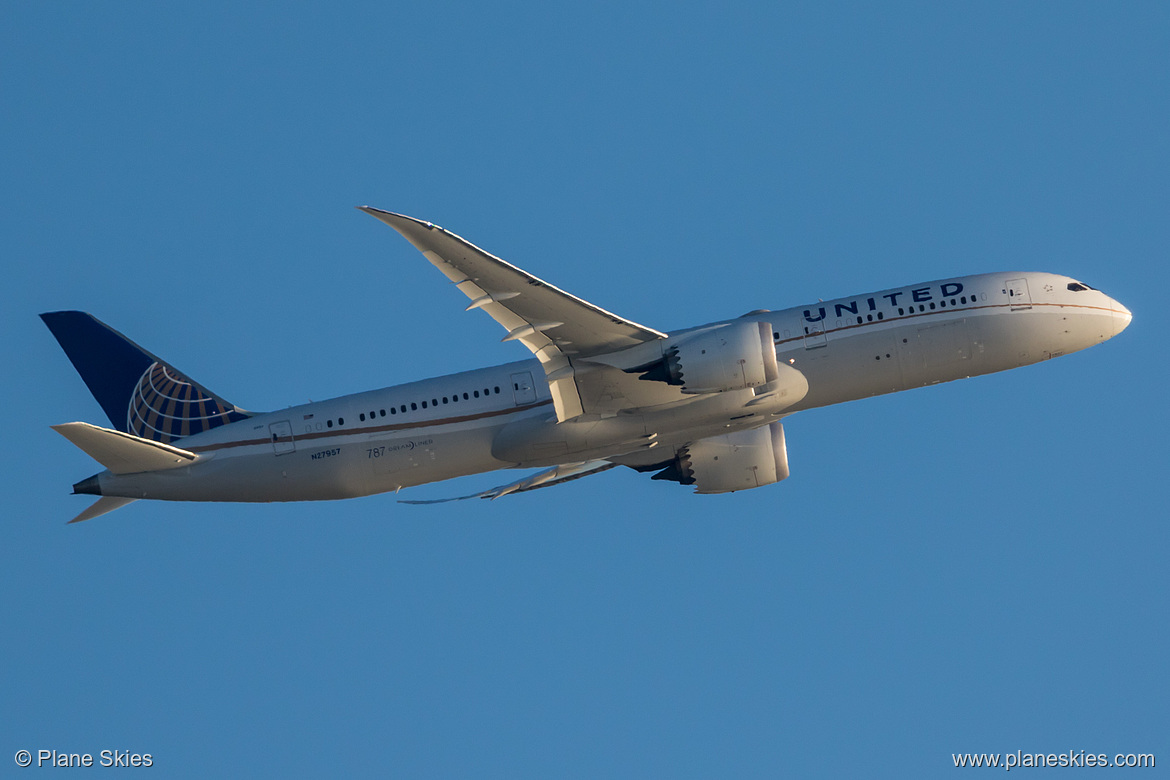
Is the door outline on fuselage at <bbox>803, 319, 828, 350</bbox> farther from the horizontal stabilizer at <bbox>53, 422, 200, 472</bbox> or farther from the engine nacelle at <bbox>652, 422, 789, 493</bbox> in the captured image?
the horizontal stabilizer at <bbox>53, 422, 200, 472</bbox>

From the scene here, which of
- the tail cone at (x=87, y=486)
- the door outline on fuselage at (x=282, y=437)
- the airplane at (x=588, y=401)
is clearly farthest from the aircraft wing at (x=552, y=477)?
the tail cone at (x=87, y=486)

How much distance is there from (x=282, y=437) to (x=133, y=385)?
7.39m

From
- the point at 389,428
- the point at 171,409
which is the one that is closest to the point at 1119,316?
the point at 389,428

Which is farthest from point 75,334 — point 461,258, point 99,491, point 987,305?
point 987,305

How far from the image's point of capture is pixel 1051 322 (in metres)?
43.9

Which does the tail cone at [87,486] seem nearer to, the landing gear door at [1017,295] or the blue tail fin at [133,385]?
the blue tail fin at [133,385]

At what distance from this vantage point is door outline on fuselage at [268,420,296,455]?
4459cm

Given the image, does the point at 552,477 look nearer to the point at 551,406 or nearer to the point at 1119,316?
the point at 551,406

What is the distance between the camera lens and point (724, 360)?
4000cm

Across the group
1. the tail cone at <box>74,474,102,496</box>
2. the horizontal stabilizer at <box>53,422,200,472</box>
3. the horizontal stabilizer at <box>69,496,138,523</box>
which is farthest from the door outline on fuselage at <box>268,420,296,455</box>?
the tail cone at <box>74,474,102,496</box>

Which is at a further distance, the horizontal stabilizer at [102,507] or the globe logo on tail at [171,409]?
the globe logo on tail at [171,409]

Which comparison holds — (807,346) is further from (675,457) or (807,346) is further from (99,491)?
(99,491)

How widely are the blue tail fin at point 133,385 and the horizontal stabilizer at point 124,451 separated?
5.44 feet

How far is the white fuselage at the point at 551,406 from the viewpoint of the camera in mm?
43031
